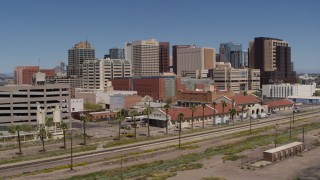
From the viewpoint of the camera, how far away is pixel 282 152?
8281 cm

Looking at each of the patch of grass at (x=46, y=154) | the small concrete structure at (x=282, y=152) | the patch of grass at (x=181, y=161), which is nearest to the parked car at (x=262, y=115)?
the patch of grass at (x=181, y=161)

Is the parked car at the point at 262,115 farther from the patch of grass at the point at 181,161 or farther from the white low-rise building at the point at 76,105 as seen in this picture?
the white low-rise building at the point at 76,105

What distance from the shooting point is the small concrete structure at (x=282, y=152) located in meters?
79.8

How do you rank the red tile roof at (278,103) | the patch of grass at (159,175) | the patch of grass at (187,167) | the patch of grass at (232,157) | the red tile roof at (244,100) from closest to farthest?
1. the patch of grass at (159,175)
2. the patch of grass at (187,167)
3. the patch of grass at (232,157)
4. the red tile roof at (244,100)
5. the red tile roof at (278,103)

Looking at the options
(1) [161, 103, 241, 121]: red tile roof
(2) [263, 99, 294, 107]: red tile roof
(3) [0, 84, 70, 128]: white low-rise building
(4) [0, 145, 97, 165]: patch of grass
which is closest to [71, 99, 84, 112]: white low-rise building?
(3) [0, 84, 70, 128]: white low-rise building

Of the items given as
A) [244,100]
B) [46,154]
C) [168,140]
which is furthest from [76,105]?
[46,154]

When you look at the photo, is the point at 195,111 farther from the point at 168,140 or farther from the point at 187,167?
the point at 187,167

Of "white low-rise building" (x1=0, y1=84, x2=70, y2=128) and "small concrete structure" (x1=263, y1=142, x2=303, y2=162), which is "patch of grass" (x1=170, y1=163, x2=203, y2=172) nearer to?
"small concrete structure" (x1=263, y1=142, x2=303, y2=162)

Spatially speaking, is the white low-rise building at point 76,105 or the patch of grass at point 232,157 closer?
the patch of grass at point 232,157

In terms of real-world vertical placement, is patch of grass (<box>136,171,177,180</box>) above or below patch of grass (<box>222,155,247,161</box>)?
below

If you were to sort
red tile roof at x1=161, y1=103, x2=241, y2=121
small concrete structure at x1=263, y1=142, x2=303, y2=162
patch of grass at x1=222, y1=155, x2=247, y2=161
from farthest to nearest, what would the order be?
red tile roof at x1=161, y1=103, x2=241, y2=121, patch of grass at x1=222, y1=155, x2=247, y2=161, small concrete structure at x1=263, y1=142, x2=303, y2=162

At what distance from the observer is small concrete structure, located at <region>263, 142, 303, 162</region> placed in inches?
3142

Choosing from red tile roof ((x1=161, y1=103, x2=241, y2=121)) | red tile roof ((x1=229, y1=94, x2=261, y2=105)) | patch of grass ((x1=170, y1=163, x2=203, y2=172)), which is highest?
red tile roof ((x1=229, y1=94, x2=261, y2=105))

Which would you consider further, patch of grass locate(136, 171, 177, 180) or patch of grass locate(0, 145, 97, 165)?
patch of grass locate(0, 145, 97, 165)
